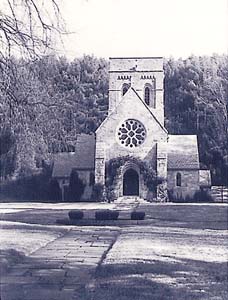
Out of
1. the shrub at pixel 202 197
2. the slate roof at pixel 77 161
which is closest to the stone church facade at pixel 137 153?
the slate roof at pixel 77 161

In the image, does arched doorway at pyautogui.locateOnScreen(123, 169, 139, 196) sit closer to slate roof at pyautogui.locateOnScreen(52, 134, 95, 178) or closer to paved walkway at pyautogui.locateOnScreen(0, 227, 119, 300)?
slate roof at pyautogui.locateOnScreen(52, 134, 95, 178)

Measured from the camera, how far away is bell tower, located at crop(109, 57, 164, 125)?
5309 cm

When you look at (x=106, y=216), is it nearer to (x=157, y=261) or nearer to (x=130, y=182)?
(x=157, y=261)

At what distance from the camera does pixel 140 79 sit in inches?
2088

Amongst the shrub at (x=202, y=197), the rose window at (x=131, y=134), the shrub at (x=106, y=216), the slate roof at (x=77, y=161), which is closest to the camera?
the shrub at (x=106, y=216)

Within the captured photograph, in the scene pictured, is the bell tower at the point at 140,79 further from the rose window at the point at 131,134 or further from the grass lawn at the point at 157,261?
the grass lawn at the point at 157,261

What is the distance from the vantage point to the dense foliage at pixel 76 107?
930 cm

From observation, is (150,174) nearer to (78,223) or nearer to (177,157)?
(177,157)

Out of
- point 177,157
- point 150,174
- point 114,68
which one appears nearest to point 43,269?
point 150,174

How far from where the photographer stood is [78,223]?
25.4 meters

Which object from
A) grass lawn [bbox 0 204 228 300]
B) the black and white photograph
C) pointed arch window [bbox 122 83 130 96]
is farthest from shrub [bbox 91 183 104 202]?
grass lawn [bbox 0 204 228 300]

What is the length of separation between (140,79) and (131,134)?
284 inches

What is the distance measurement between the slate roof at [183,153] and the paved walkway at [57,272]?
104ft

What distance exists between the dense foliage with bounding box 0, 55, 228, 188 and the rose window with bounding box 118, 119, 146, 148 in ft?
10.2
